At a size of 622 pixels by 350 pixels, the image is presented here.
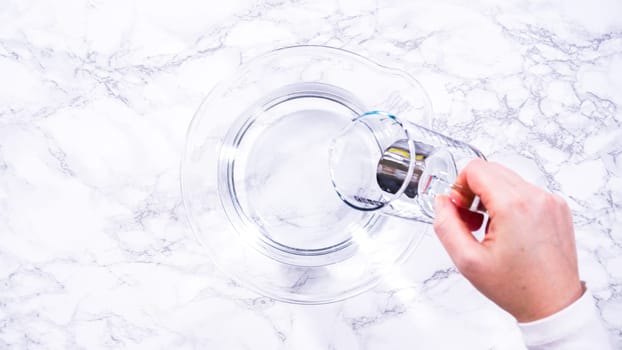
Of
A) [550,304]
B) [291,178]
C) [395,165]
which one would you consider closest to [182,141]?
[291,178]

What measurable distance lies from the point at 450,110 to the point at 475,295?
0.26m

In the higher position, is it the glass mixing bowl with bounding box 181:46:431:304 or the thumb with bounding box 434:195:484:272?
the glass mixing bowl with bounding box 181:46:431:304

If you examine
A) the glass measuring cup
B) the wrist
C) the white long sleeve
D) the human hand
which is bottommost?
the white long sleeve

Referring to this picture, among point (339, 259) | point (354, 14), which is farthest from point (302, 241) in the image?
point (354, 14)

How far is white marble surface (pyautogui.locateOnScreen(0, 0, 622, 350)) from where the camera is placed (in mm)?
769

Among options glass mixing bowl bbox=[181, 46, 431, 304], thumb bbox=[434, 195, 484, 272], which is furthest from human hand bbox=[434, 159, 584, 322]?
glass mixing bowl bbox=[181, 46, 431, 304]

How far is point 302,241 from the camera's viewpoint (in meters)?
0.77

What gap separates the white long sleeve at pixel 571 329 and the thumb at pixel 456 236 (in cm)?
10

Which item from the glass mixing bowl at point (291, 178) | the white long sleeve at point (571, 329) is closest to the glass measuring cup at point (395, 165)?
the glass mixing bowl at point (291, 178)

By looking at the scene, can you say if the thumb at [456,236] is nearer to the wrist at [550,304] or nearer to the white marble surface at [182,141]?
the wrist at [550,304]

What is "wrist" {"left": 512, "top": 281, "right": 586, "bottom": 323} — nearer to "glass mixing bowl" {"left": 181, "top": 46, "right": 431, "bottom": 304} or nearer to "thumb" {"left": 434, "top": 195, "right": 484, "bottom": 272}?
"thumb" {"left": 434, "top": 195, "right": 484, "bottom": 272}

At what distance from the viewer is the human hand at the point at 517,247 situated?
1.86 ft

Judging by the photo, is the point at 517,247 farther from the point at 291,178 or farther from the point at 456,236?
the point at 291,178

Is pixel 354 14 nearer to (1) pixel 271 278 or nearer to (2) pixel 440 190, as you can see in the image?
(2) pixel 440 190
